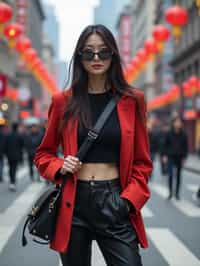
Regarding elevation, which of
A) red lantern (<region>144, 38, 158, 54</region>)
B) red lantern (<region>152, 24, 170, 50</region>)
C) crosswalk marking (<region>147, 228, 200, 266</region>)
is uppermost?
red lantern (<region>152, 24, 170, 50</region>)

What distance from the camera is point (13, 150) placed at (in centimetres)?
1457

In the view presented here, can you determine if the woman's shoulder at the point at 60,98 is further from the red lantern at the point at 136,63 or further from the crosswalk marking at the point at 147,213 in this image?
the red lantern at the point at 136,63

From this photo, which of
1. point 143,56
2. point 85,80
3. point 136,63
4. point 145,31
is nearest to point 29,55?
point 143,56

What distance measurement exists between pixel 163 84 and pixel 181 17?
156 feet

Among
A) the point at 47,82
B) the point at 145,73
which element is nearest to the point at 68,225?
the point at 47,82

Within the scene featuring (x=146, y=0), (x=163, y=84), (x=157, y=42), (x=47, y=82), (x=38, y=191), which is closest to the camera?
(x=38, y=191)

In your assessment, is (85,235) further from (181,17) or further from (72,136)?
(181,17)

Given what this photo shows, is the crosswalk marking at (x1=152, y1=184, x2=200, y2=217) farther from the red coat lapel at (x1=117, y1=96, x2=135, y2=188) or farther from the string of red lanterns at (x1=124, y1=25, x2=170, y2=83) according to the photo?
the red coat lapel at (x1=117, y1=96, x2=135, y2=188)

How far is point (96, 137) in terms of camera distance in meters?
3.01

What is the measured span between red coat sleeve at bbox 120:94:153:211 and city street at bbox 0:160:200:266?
10.3 feet

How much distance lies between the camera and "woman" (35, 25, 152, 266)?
300 centimetres

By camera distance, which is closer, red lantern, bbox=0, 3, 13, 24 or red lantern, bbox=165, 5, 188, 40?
red lantern, bbox=0, 3, 13, 24

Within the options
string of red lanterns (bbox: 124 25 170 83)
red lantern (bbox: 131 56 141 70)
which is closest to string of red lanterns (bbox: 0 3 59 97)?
string of red lanterns (bbox: 124 25 170 83)

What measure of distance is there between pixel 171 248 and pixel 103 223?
13.4 ft
